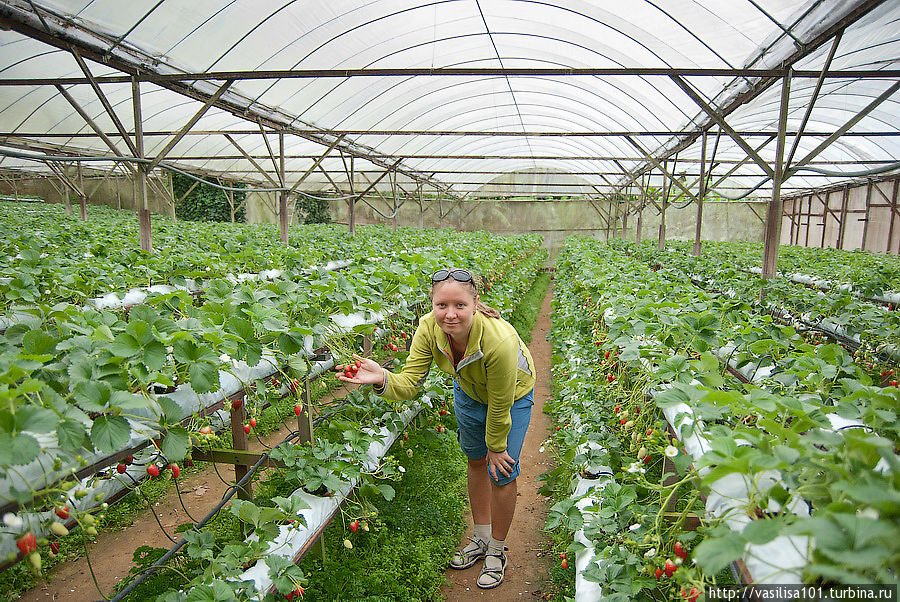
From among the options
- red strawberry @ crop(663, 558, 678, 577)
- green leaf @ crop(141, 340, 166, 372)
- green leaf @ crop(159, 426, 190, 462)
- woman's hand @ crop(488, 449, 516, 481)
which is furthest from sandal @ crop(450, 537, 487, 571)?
green leaf @ crop(141, 340, 166, 372)

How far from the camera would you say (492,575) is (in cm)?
311

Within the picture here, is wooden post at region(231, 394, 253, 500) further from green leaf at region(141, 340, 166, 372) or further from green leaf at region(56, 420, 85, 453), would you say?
green leaf at region(56, 420, 85, 453)

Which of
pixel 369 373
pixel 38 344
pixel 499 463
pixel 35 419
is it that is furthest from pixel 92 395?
pixel 499 463

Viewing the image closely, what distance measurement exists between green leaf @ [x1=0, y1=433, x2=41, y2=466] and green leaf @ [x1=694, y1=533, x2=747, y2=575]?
1.48 meters

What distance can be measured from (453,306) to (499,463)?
2.89ft

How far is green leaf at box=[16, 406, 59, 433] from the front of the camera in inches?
49.4

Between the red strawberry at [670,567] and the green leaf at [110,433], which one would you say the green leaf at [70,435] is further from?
the red strawberry at [670,567]

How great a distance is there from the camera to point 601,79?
916cm

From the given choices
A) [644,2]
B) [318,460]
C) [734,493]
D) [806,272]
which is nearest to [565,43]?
[644,2]

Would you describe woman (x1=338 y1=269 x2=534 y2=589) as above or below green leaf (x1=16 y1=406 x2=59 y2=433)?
below

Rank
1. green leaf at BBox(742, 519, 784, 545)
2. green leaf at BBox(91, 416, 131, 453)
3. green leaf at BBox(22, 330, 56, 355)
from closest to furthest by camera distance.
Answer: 1. green leaf at BBox(742, 519, 784, 545)
2. green leaf at BBox(91, 416, 131, 453)
3. green leaf at BBox(22, 330, 56, 355)

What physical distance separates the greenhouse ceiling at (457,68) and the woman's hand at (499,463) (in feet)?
11.9

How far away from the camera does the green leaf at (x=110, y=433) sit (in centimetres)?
145

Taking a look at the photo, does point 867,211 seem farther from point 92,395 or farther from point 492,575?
point 92,395
